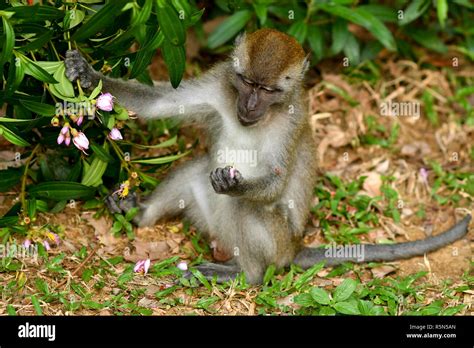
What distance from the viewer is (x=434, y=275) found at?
746 centimetres

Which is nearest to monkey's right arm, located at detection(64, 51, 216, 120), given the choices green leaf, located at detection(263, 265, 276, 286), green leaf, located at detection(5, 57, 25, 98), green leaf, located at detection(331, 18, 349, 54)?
green leaf, located at detection(5, 57, 25, 98)

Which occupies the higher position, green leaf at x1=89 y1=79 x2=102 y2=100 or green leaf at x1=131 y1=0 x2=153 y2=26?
green leaf at x1=131 y1=0 x2=153 y2=26

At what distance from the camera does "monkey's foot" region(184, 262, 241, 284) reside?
711 centimetres

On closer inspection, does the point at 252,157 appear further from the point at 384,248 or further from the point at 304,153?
the point at 384,248

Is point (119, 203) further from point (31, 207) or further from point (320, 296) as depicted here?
point (320, 296)

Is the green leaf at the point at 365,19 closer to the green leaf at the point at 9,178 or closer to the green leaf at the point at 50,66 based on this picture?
the green leaf at the point at 50,66

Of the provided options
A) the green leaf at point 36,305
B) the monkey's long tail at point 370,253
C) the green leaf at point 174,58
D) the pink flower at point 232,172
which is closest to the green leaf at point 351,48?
the monkey's long tail at point 370,253

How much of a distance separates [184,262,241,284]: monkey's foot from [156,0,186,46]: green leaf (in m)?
2.47

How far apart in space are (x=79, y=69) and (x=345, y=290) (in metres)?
3.06

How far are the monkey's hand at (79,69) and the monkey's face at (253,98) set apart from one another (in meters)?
1.34

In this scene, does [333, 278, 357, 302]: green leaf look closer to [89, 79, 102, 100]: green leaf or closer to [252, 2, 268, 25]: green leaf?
[89, 79, 102, 100]: green leaf

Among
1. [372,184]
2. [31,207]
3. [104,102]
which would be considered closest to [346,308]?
[104,102]

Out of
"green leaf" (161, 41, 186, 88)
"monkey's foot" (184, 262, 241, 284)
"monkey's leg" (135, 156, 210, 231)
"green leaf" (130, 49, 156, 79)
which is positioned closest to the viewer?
"green leaf" (161, 41, 186, 88)

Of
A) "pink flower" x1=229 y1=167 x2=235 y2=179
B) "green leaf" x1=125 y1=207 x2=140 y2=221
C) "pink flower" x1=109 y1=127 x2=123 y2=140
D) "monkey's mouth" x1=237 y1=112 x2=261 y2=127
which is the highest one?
"monkey's mouth" x1=237 y1=112 x2=261 y2=127
